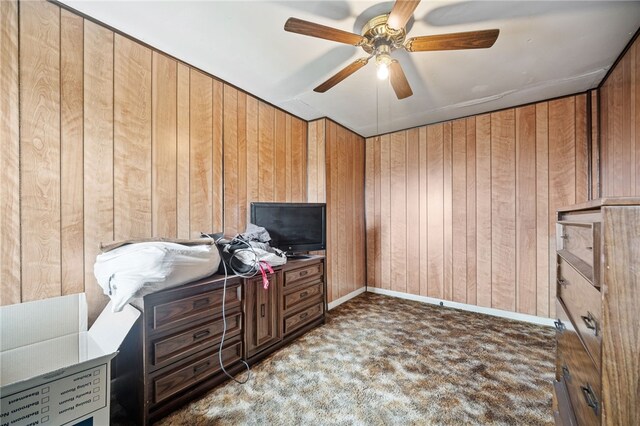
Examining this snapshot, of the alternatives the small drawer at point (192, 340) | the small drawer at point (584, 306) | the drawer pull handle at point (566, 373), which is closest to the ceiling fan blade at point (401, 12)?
the small drawer at point (584, 306)

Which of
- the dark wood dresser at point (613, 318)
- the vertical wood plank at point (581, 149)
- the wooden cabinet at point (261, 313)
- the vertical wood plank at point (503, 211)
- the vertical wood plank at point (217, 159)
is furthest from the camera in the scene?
the vertical wood plank at point (503, 211)

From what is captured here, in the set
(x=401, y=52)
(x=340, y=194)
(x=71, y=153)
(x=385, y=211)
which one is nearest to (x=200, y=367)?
(x=71, y=153)

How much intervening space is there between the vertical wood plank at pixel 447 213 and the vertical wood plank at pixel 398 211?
1.75 ft

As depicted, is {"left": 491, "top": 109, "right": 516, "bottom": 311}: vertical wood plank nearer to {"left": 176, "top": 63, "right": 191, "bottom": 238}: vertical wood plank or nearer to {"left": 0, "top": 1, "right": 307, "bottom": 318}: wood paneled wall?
{"left": 0, "top": 1, "right": 307, "bottom": 318}: wood paneled wall

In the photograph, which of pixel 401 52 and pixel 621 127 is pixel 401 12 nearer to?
pixel 401 52

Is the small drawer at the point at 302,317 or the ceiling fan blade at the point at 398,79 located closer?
the ceiling fan blade at the point at 398,79

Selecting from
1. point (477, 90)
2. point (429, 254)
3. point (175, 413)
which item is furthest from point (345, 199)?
point (175, 413)

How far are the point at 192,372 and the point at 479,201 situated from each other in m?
3.40

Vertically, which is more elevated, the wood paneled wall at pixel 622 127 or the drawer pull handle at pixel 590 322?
the wood paneled wall at pixel 622 127

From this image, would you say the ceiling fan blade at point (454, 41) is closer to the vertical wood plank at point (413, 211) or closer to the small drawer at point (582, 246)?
the small drawer at point (582, 246)

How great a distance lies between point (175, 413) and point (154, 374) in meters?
0.30

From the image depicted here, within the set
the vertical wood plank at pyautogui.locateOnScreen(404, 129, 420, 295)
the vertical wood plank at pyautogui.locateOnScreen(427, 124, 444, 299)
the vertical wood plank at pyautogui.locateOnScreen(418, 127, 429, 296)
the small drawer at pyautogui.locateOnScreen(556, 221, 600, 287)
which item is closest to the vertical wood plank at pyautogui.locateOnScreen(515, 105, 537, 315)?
the vertical wood plank at pyautogui.locateOnScreen(427, 124, 444, 299)

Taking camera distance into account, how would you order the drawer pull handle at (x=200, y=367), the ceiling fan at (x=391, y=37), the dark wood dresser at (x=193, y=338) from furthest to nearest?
the drawer pull handle at (x=200, y=367), the dark wood dresser at (x=193, y=338), the ceiling fan at (x=391, y=37)

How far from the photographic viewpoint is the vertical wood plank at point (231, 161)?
7.92 feet
